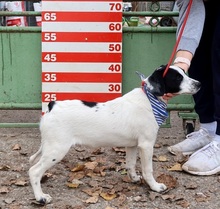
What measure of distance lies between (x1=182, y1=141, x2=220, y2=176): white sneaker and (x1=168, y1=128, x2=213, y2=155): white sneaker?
1.29ft

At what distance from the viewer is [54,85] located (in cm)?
562

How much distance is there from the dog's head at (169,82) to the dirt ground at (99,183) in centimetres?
86

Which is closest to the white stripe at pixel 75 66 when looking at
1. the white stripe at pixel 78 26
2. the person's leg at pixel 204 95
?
the white stripe at pixel 78 26

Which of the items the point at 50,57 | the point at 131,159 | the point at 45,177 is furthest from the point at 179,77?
the point at 50,57

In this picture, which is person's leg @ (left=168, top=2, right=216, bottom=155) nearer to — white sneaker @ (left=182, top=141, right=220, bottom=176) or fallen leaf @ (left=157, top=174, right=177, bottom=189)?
white sneaker @ (left=182, top=141, right=220, bottom=176)

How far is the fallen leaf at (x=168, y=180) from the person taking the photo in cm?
434

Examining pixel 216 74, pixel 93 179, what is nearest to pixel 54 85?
pixel 93 179

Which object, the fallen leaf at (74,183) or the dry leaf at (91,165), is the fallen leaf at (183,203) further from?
the dry leaf at (91,165)

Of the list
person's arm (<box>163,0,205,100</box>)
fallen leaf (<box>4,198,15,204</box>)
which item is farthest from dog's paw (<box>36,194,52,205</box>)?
person's arm (<box>163,0,205,100</box>)

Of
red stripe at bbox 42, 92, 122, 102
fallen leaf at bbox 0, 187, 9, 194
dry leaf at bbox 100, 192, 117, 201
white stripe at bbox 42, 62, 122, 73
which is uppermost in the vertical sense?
white stripe at bbox 42, 62, 122, 73

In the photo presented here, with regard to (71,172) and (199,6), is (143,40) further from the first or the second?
(71,172)

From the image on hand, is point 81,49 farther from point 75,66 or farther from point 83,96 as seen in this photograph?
point 83,96

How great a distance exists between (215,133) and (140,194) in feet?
3.85

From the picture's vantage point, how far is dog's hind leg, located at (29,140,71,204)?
391cm
